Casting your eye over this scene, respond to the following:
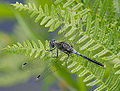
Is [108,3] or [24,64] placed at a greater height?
[24,64]

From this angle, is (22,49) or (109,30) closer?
(109,30)

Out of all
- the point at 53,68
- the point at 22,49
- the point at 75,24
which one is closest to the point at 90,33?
the point at 75,24

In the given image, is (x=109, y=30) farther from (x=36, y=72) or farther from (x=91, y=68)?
(x=36, y=72)

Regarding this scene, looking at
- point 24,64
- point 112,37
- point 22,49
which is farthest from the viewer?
point 24,64

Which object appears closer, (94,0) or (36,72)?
(94,0)

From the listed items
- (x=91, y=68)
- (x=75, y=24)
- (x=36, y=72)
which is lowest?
(x=91, y=68)

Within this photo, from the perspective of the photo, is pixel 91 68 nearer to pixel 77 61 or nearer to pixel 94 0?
pixel 77 61

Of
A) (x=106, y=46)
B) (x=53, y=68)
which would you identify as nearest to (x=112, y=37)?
(x=106, y=46)

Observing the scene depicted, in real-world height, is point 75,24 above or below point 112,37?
above

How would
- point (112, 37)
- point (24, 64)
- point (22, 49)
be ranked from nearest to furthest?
point (112, 37), point (22, 49), point (24, 64)
